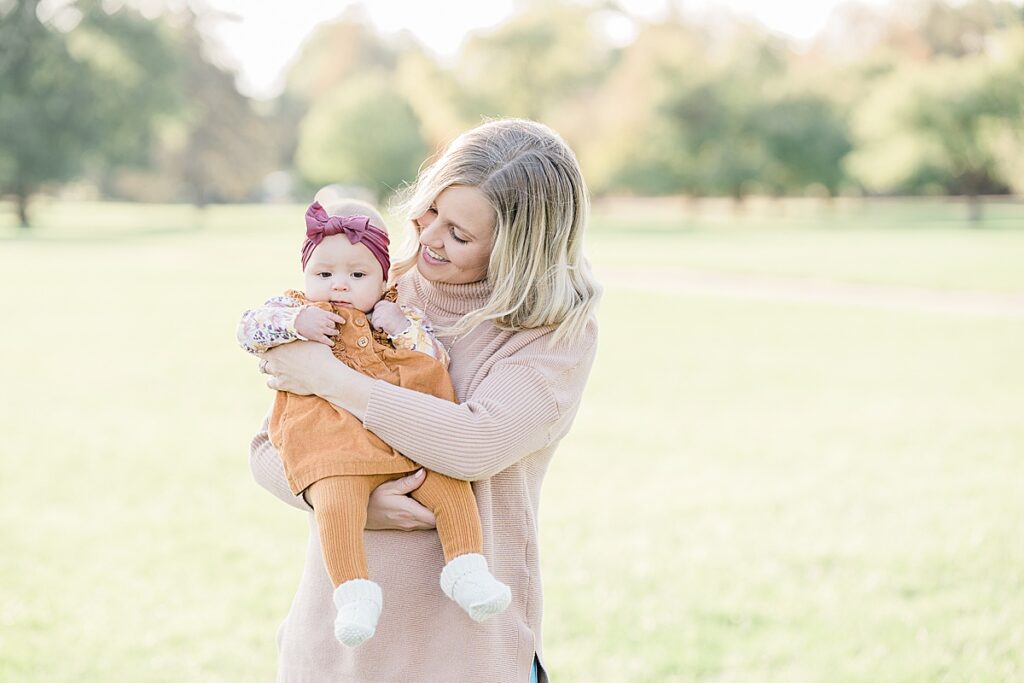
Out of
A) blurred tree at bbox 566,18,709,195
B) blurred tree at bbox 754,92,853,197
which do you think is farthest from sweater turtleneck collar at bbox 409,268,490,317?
blurred tree at bbox 754,92,853,197

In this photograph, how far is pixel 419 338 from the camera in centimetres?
214

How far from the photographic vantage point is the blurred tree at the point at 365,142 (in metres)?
60.3

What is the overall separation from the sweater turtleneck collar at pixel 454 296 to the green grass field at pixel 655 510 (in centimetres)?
240

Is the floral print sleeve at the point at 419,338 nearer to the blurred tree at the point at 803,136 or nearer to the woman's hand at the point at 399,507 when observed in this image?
the woman's hand at the point at 399,507

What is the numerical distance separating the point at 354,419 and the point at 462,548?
32cm

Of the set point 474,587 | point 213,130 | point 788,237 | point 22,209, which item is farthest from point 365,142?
point 474,587

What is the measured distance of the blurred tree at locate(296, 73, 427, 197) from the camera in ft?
198

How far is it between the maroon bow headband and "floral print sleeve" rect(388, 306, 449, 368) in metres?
0.13

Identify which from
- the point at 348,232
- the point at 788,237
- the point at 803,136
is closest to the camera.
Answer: the point at 348,232

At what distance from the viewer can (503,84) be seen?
59.4 meters

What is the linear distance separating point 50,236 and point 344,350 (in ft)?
121

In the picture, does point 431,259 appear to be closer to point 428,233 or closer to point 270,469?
point 428,233

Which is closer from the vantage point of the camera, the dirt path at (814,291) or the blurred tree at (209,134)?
the dirt path at (814,291)

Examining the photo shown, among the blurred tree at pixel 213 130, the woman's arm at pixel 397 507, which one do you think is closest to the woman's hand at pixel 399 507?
the woman's arm at pixel 397 507
